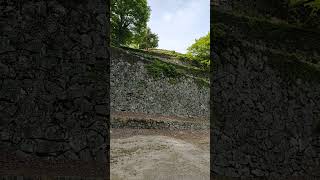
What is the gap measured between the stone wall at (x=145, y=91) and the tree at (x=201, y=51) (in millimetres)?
5861

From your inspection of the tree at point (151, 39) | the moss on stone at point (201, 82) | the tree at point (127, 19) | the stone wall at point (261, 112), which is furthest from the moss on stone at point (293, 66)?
the tree at point (151, 39)

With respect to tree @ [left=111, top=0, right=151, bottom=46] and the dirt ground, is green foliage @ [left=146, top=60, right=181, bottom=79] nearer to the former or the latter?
the dirt ground

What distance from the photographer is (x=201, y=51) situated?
34.8 m

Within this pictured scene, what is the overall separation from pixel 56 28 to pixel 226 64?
3830 mm

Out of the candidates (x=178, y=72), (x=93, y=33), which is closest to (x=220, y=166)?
(x=93, y=33)

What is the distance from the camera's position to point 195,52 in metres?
→ 35.0

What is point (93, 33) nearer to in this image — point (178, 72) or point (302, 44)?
point (302, 44)

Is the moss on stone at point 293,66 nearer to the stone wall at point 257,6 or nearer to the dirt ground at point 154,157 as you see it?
the stone wall at point 257,6

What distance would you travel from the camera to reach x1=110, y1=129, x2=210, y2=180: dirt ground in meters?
11.6

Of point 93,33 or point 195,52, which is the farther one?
point 195,52

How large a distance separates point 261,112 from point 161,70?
703 inches

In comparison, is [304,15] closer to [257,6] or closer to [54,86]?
[257,6]

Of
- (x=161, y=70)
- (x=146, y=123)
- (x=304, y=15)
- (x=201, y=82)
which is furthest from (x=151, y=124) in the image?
(x=304, y=15)

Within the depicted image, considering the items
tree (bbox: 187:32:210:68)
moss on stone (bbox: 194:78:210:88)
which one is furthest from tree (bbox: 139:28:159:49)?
moss on stone (bbox: 194:78:210:88)
